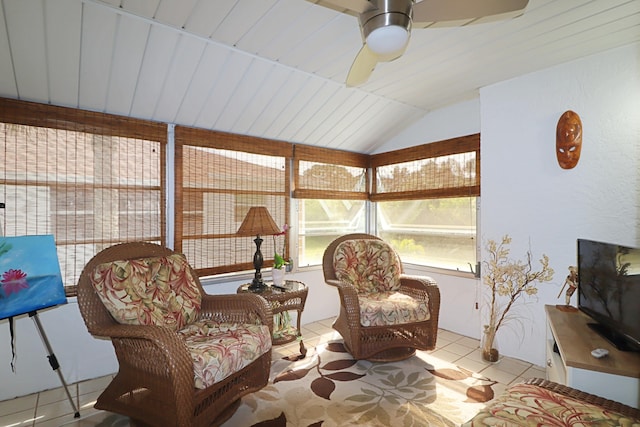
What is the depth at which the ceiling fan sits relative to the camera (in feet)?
4.28

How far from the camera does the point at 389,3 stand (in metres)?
1.30

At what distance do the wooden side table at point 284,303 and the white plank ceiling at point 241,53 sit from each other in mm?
1634

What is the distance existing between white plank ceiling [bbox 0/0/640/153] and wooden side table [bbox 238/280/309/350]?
1.63m

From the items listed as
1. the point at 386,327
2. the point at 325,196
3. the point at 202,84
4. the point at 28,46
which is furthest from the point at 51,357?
the point at 325,196

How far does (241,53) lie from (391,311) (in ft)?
7.65

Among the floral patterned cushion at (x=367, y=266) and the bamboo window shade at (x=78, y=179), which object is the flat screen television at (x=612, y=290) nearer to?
the floral patterned cushion at (x=367, y=266)

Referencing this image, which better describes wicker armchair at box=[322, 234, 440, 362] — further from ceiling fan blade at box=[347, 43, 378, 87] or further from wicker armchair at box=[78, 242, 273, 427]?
ceiling fan blade at box=[347, 43, 378, 87]

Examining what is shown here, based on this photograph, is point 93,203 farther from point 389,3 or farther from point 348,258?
point 389,3

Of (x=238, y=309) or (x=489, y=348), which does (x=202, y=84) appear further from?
(x=489, y=348)

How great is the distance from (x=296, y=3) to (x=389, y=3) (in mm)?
794

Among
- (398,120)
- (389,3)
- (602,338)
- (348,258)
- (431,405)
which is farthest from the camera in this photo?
(398,120)

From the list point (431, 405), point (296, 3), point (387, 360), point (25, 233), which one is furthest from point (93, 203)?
point (431, 405)

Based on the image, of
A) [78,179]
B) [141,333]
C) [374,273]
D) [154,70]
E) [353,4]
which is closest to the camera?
[353,4]

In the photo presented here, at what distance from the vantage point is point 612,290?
1.72 metres
